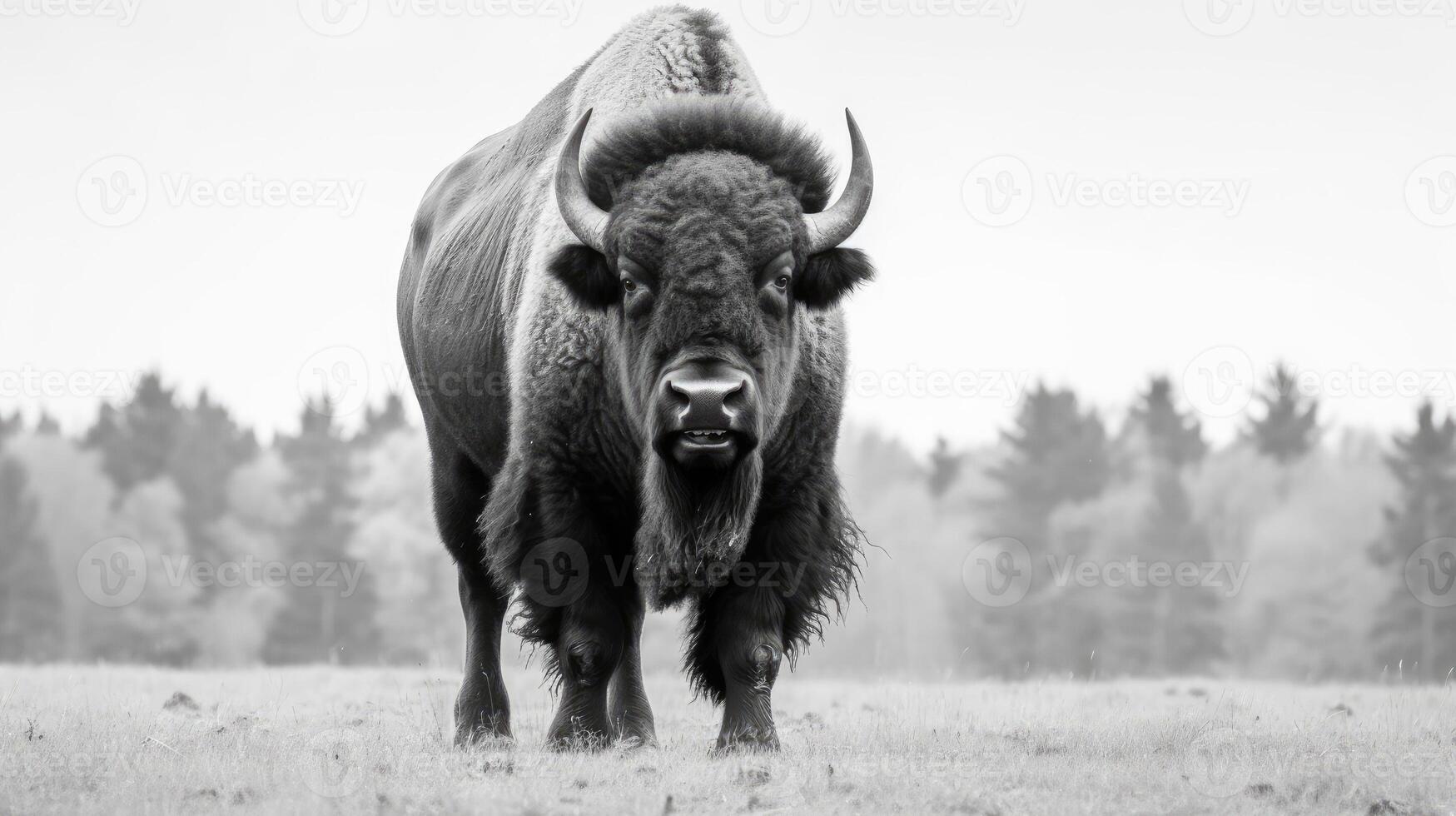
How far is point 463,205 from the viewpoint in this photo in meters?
10.8

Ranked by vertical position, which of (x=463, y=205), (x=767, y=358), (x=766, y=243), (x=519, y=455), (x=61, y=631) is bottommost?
(x=61, y=631)

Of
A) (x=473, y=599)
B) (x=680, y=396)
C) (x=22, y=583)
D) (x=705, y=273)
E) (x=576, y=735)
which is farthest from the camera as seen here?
(x=22, y=583)

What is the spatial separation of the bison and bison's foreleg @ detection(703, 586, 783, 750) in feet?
0.04

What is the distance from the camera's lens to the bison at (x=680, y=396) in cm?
668

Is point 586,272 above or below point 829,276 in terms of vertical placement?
below

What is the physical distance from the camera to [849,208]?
24.3 feet

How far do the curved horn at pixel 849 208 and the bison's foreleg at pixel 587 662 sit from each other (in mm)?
2192

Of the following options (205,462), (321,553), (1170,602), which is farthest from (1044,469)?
(205,462)

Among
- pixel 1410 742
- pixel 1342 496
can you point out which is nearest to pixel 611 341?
pixel 1410 742

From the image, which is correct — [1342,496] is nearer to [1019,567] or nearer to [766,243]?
[1019,567]

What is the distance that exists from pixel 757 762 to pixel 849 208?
2932 mm

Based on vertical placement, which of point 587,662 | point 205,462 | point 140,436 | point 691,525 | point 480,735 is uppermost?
point 140,436

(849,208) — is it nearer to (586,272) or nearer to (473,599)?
(586,272)

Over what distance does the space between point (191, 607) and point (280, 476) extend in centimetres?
616
